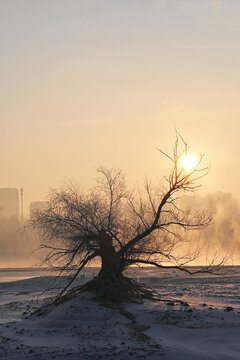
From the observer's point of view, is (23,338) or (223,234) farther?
(223,234)

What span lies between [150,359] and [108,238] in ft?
22.8

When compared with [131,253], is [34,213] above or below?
above

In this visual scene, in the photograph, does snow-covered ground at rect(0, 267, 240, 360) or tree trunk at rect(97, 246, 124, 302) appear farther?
tree trunk at rect(97, 246, 124, 302)

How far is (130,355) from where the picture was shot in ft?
46.3

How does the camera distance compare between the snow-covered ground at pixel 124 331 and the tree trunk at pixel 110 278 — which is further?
the tree trunk at pixel 110 278

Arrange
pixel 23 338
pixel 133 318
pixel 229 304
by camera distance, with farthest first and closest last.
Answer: pixel 229 304
pixel 133 318
pixel 23 338

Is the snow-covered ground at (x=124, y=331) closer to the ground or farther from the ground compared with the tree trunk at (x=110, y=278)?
closer to the ground

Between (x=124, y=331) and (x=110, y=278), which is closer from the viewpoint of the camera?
(x=124, y=331)

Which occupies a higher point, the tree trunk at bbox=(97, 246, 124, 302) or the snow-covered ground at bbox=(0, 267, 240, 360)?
the tree trunk at bbox=(97, 246, 124, 302)

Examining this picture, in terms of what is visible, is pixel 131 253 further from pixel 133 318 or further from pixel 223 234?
pixel 223 234

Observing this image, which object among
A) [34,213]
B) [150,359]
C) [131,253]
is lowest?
[150,359]

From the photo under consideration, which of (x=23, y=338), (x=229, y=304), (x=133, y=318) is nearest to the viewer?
(x=23, y=338)

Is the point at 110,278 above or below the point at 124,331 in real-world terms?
above

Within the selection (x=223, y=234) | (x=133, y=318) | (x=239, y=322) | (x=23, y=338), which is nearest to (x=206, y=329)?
(x=239, y=322)
